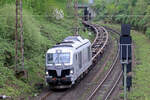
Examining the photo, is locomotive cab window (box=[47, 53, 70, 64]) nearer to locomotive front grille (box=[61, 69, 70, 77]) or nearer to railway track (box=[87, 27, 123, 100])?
locomotive front grille (box=[61, 69, 70, 77])

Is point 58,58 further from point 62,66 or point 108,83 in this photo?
point 108,83

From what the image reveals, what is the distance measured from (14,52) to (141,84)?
9.86 metres

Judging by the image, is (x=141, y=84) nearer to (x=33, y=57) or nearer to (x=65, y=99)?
(x=65, y=99)

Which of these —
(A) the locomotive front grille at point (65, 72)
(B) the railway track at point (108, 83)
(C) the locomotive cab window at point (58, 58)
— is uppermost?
(C) the locomotive cab window at point (58, 58)

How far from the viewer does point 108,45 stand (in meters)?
47.1

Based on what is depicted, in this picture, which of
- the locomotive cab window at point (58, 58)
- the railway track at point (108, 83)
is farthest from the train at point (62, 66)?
the railway track at point (108, 83)

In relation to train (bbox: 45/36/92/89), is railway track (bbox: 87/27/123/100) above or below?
below

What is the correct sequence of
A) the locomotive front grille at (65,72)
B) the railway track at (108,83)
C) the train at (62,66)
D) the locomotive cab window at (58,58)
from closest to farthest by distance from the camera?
the railway track at (108,83) → the train at (62,66) → the locomotive front grille at (65,72) → the locomotive cab window at (58,58)

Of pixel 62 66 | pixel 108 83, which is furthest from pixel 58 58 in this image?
pixel 108 83

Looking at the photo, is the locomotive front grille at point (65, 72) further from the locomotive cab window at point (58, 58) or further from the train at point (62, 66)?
the locomotive cab window at point (58, 58)

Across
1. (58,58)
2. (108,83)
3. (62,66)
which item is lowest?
(108,83)

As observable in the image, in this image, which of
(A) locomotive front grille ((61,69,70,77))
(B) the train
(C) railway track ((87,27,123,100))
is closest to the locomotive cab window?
(B) the train

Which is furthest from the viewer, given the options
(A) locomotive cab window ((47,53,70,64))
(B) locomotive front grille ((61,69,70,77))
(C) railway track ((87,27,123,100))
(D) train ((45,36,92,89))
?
(A) locomotive cab window ((47,53,70,64))

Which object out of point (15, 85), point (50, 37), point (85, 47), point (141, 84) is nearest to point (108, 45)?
point (50, 37)
